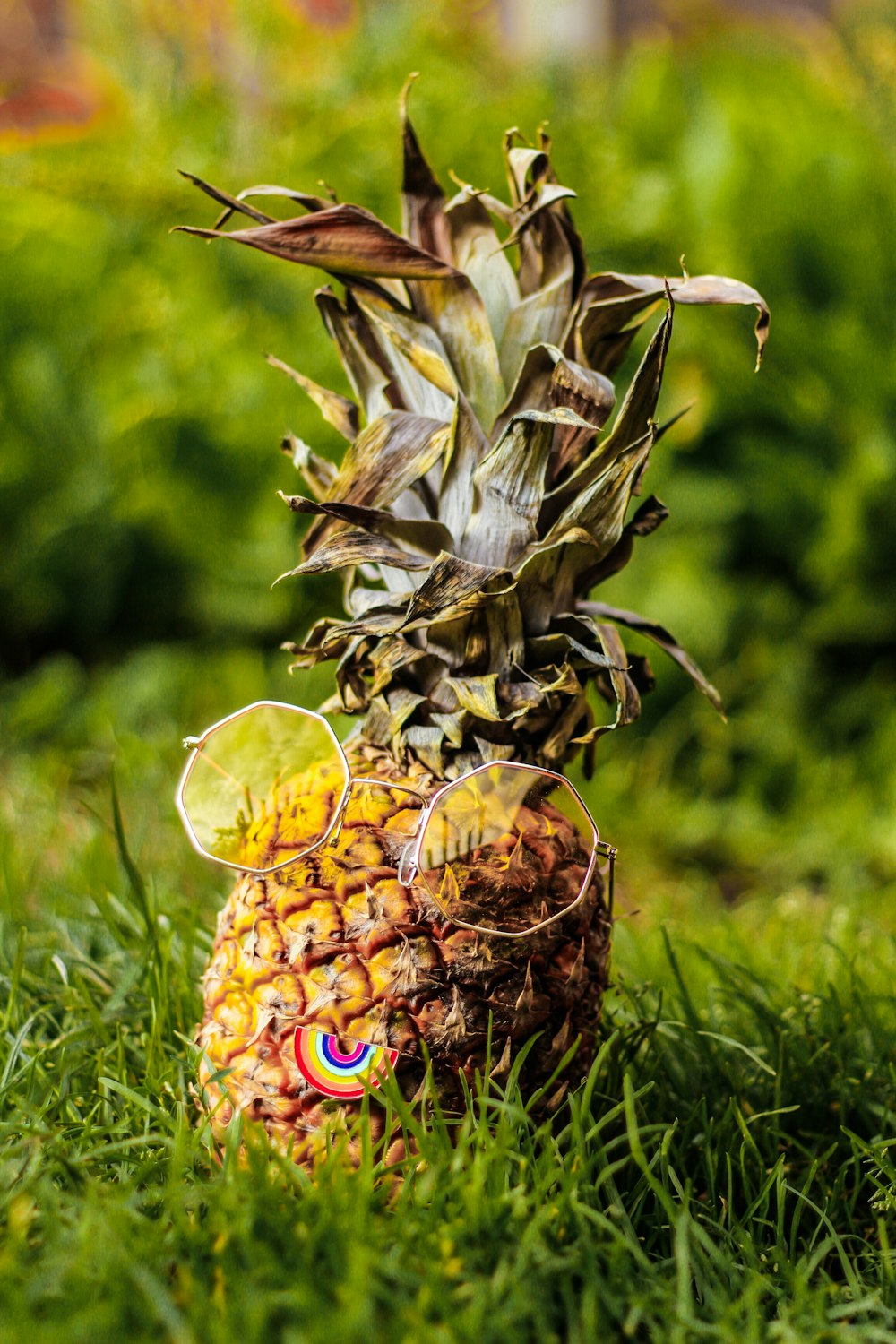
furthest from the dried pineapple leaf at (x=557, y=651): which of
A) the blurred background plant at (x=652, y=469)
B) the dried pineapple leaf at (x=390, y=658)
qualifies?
the blurred background plant at (x=652, y=469)

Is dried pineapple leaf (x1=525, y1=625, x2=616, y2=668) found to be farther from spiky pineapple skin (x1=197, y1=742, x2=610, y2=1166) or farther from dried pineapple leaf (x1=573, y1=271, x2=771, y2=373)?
dried pineapple leaf (x1=573, y1=271, x2=771, y2=373)

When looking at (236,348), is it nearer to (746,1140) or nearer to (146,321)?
(146,321)

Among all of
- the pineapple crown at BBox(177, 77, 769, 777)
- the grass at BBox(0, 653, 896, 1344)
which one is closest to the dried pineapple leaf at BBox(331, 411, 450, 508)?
the pineapple crown at BBox(177, 77, 769, 777)

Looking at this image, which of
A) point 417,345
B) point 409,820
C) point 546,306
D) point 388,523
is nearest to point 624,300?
point 546,306

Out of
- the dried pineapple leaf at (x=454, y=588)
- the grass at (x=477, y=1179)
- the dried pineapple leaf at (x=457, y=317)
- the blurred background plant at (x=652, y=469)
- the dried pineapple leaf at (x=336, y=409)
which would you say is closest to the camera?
the grass at (x=477, y=1179)

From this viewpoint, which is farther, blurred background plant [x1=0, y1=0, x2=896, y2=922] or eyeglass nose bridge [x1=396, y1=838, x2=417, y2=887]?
blurred background plant [x1=0, y1=0, x2=896, y2=922]

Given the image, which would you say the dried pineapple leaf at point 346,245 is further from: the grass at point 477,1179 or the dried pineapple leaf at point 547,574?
the grass at point 477,1179

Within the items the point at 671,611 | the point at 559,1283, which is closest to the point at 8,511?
the point at 671,611

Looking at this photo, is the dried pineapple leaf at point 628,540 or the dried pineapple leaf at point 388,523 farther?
the dried pineapple leaf at point 628,540
